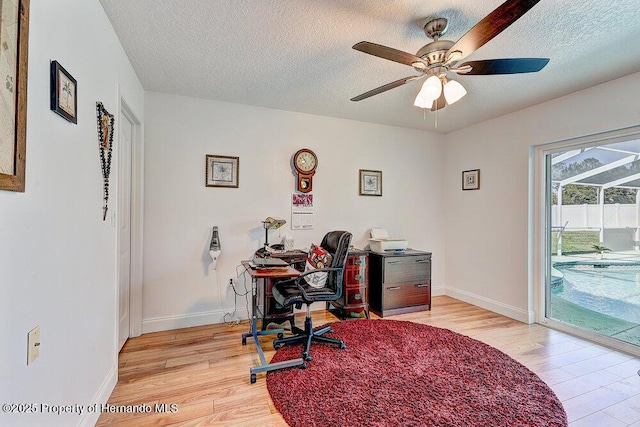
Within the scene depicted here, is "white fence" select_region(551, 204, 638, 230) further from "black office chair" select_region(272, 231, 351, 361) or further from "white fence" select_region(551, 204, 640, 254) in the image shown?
"black office chair" select_region(272, 231, 351, 361)

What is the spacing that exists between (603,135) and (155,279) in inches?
184

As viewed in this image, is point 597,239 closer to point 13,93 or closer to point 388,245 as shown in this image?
point 388,245

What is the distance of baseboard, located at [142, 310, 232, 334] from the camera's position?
3.03 m

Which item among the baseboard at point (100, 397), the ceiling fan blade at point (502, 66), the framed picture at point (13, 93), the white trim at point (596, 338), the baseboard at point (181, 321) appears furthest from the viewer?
the baseboard at point (181, 321)

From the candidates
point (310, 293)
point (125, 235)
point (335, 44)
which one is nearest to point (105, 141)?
point (125, 235)

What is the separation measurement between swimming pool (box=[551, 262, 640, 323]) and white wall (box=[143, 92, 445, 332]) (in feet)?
6.35

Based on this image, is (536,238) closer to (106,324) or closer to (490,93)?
(490,93)

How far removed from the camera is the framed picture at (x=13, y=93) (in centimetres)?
91

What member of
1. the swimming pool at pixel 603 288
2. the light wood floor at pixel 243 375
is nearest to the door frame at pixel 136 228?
the light wood floor at pixel 243 375

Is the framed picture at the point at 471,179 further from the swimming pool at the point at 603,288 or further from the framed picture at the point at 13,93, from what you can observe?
the framed picture at the point at 13,93

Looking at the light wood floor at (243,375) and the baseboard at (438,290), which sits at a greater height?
A: the baseboard at (438,290)

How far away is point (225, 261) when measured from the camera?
3330 millimetres

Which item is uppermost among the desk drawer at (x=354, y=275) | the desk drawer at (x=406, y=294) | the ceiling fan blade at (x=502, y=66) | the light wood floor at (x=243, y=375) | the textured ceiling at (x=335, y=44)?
the textured ceiling at (x=335, y=44)

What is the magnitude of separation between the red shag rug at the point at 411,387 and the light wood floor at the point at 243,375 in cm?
14
